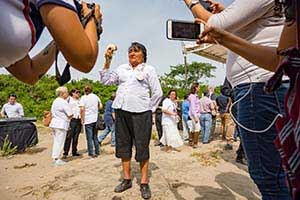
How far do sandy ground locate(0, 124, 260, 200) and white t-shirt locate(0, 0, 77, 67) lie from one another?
3151 millimetres

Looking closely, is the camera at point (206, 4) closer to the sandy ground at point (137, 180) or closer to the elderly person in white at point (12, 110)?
the sandy ground at point (137, 180)

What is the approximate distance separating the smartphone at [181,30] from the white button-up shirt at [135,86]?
2.01m

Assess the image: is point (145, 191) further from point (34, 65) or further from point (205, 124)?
point (205, 124)

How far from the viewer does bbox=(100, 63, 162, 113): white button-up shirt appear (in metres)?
4.00

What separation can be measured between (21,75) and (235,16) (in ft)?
3.14

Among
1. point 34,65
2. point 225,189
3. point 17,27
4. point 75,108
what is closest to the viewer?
point 17,27

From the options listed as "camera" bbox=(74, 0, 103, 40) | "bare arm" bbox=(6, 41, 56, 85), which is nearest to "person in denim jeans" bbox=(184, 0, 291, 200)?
"camera" bbox=(74, 0, 103, 40)

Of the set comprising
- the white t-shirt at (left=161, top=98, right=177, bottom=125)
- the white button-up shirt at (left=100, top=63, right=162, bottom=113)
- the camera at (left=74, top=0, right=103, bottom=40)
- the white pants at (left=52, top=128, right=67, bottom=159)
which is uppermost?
the camera at (left=74, top=0, right=103, bottom=40)

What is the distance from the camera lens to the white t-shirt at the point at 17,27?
89 centimetres

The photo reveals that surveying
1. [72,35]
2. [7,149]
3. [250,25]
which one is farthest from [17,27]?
[7,149]

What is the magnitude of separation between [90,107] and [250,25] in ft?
21.1

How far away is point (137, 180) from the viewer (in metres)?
4.52

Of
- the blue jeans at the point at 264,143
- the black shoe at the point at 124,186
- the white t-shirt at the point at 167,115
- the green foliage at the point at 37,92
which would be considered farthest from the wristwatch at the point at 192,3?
the green foliage at the point at 37,92

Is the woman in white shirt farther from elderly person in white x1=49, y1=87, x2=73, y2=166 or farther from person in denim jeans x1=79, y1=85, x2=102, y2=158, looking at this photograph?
elderly person in white x1=49, y1=87, x2=73, y2=166
